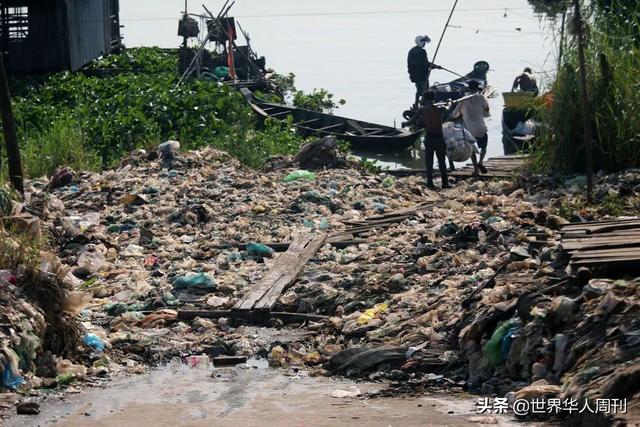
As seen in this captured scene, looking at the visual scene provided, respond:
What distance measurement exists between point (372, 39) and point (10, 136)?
3234 centimetres

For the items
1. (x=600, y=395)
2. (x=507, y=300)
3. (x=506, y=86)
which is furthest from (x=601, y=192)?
(x=506, y=86)

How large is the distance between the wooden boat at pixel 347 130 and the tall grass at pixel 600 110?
721 cm

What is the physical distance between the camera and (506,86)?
99.6 feet

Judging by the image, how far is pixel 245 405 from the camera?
6.71 metres

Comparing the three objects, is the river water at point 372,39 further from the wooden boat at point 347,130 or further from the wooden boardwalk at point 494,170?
the wooden boardwalk at point 494,170

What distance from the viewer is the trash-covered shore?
6.57m

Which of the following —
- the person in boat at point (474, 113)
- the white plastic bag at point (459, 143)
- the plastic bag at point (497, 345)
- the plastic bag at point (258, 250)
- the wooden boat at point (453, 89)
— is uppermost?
the wooden boat at point (453, 89)

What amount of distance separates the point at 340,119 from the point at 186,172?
7454mm

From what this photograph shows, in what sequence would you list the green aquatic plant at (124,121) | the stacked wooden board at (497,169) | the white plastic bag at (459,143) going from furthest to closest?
1. the green aquatic plant at (124,121)
2. the stacked wooden board at (497,169)
3. the white plastic bag at (459,143)

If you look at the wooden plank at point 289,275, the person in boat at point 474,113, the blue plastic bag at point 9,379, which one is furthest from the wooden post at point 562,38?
the blue plastic bag at point 9,379

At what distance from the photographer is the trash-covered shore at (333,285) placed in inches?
259

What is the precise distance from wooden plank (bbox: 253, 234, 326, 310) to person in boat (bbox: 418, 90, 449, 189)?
12.6 feet

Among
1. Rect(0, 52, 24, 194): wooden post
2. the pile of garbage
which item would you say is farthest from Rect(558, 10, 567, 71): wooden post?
the pile of garbage

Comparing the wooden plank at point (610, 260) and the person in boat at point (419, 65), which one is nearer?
the wooden plank at point (610, 260)
